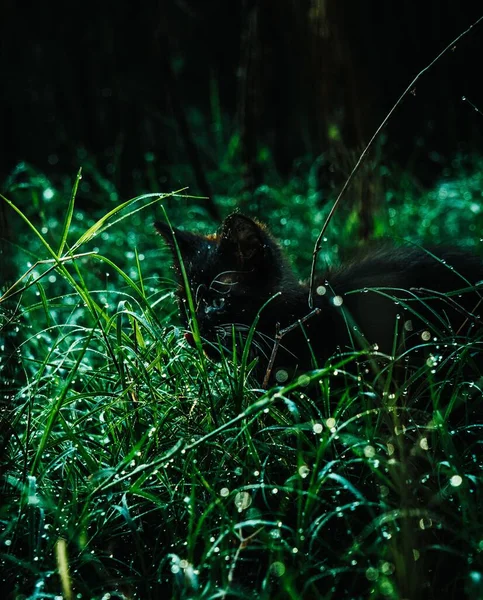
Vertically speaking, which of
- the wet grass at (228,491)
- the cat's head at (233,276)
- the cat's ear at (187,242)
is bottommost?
the wet grass at (228,491)

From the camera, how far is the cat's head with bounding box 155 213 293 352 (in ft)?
9.32

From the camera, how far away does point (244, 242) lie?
9.45 ft

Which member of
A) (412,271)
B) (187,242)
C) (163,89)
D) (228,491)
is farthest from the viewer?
(163,89)

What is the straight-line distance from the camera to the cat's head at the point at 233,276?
2840 mm

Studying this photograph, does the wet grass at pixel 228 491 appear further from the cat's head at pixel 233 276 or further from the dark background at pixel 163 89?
the dark background at pixel 163 89

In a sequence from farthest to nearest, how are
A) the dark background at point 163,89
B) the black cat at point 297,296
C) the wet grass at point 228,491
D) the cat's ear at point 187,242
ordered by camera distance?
Answer: the dark background at point 163,89, the cat's ear at point 187,242, the black cat at point 297,296, the wet grass at point 228,491

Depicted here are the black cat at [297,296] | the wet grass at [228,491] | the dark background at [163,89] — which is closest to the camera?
the wet grass at [228,491]

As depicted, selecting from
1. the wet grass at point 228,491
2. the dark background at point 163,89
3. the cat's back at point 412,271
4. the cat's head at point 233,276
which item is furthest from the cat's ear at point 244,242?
the dark background at point 163,89

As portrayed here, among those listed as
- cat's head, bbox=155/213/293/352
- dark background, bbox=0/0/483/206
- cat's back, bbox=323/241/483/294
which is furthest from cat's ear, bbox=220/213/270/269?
dark background, bbox=0/0/483/206

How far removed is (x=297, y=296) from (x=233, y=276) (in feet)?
0.87

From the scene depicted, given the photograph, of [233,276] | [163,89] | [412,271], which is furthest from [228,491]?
[163,89]

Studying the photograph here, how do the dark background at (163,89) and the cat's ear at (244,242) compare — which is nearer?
the cat's ear at (244,242)

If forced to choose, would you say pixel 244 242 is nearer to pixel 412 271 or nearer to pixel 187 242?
pixel 187 242

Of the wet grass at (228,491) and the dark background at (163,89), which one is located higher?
the dark background at (163,89)
